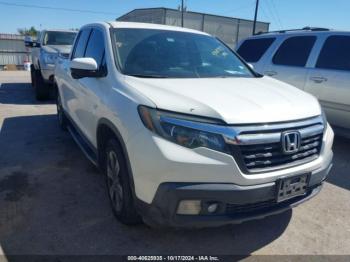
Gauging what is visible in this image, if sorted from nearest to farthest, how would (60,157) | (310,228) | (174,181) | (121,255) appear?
1. (174,181)
2. (121,255)
3. (310,228)
4. (60,157)

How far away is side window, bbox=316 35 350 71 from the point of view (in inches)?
199

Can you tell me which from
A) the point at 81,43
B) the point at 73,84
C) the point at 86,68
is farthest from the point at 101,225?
the point at 81,43

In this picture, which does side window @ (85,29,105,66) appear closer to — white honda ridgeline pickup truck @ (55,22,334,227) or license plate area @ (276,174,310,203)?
white honda ridgeline pickup truck @ (55,22,334,227)

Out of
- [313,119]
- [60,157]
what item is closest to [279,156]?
[313,119]

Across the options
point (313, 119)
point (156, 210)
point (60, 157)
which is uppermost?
point (313, 119)

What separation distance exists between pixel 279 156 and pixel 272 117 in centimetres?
29

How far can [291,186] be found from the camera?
250 cm

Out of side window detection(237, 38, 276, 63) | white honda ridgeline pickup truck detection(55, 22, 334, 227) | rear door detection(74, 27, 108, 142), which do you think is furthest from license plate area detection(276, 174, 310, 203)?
side window detection(237, 38, 276, 63)

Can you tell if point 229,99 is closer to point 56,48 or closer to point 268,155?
point 268,155

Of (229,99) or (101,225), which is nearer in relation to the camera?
(229,99)

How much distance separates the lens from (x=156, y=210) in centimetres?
234

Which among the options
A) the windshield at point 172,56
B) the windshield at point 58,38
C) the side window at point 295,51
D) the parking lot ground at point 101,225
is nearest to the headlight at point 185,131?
the windshield at point 172,56

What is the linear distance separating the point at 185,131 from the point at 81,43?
9.52ft

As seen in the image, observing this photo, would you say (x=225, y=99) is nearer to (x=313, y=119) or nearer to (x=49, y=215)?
(x=313, y=119)
